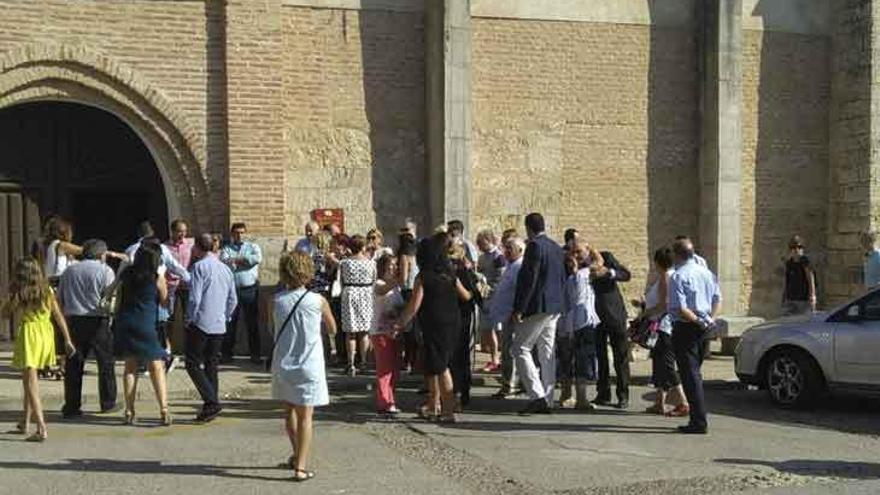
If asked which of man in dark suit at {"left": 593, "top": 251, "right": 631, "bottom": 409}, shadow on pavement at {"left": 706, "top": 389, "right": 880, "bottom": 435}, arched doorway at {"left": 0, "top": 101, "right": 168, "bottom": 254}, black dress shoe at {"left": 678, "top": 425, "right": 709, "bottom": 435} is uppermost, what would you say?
arched doorway at {"left": 0, "top": 101, "right": 168, "bottom": 254}

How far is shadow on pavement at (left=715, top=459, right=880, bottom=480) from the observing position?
24.9ft

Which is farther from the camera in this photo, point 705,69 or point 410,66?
point 705,69

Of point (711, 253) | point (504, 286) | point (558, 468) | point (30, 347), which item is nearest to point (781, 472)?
point (558, 468)

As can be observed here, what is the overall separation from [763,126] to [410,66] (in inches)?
236

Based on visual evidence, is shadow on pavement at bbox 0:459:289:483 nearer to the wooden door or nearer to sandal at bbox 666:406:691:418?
sandal at bbox 666:406:691:418

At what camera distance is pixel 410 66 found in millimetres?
14938

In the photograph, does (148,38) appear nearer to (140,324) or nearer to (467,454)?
(140,324)

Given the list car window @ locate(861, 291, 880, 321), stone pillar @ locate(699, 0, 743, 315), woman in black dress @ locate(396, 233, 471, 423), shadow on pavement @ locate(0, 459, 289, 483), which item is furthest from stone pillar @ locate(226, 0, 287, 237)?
car window @ locate(861, 291, 880, 321)

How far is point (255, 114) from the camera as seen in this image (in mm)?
13641

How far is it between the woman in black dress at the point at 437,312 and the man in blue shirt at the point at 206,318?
1.75m

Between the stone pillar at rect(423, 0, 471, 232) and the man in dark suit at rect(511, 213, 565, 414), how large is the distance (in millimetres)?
4795

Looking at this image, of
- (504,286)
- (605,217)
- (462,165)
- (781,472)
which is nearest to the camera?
(781,472)

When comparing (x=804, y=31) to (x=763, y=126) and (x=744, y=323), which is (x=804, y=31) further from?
(x=744, y=323)

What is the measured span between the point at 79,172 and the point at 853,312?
10.3 meters
